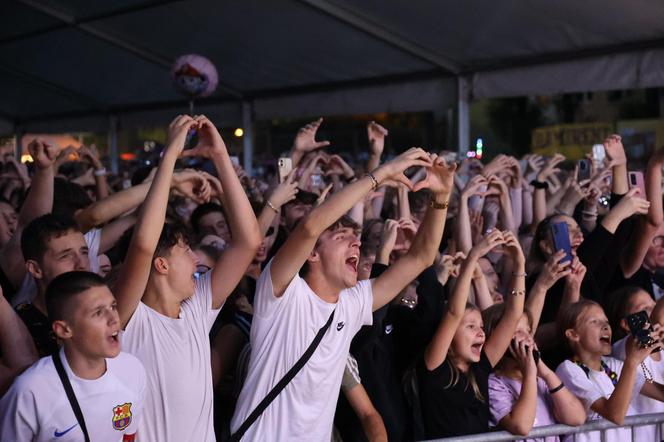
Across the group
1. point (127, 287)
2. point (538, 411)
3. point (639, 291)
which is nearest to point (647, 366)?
point (639, 291)

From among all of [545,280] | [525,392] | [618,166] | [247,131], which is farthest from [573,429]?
[247,131]

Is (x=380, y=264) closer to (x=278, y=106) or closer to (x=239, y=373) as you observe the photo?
(x=239, y=373)

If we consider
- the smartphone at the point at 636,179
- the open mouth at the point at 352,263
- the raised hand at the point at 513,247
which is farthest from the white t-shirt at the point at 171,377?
the smartphone at the point at 636,179

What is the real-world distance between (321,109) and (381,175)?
24.5 feet

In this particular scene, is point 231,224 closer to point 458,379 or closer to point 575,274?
point 458,379

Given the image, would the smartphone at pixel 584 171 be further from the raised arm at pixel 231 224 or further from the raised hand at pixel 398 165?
the raised arm at pixel 231 224

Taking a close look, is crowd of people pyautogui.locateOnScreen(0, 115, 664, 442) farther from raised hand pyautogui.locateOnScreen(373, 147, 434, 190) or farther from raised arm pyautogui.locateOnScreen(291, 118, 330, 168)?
raised arm pyautogui.locateOnScreen(291, 118, 330, 168)

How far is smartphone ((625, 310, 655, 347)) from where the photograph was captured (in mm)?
4066

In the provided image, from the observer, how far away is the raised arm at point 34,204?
4090 millimetres

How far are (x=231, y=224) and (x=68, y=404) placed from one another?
0.96 m

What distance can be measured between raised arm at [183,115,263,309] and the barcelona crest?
0.64 m

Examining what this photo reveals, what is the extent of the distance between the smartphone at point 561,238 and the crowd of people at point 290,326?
0.01 m

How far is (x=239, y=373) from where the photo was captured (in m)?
3.71

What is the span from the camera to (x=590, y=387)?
14.0ft
